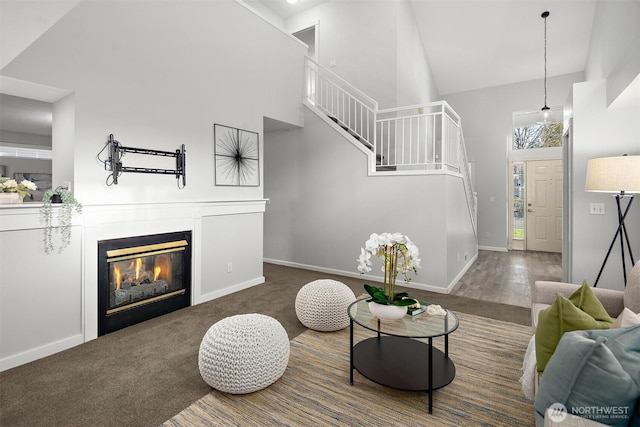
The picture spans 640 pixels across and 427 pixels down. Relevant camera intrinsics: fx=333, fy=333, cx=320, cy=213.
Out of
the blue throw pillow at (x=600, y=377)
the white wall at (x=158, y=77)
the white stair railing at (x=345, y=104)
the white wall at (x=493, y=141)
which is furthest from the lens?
the white wall at (x=493, y=141)

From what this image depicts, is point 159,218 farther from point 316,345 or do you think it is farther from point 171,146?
point 316,345

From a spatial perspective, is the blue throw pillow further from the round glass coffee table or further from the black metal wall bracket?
the black metal wall bracket

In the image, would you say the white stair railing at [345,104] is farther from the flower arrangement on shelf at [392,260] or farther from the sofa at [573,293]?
the sofa at [573,293]

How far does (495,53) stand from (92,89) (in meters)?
6.95

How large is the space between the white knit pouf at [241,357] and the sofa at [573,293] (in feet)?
4.74

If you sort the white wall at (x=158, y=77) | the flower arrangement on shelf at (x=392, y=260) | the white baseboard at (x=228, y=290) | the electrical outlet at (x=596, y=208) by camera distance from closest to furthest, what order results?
the flower arrangement on shelf at (x=392, y=260)
the white wall at (x=158, y=77)
the electrical outlet at (x=596, y=208)
the white baseboard at (x=228, y=290)

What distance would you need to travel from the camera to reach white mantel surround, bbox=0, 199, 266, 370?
2.46 m

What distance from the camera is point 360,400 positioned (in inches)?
81.0

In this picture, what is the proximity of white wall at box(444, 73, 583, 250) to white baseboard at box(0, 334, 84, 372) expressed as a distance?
299 inches

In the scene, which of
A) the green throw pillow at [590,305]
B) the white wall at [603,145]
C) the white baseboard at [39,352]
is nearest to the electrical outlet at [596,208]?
the white wall at [603,145]

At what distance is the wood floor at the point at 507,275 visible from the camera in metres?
4.26

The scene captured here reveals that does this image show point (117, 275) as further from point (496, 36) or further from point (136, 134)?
point (496, 36)

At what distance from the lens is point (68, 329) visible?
2.79 m

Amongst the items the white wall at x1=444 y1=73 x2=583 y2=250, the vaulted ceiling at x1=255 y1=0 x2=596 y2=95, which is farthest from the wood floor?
the vaulted ceiling at x1=255 y1=0 x2=596 y2=95
